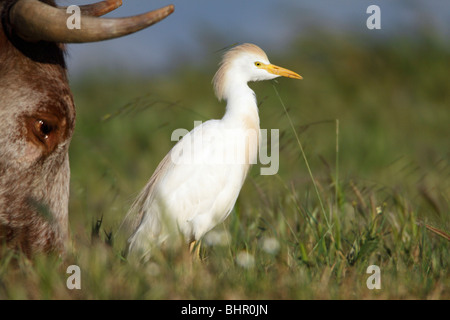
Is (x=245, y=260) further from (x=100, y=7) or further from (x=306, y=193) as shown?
(x=100, y=7)

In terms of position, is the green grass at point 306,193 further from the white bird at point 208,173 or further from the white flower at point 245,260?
the white bird at point 208,173

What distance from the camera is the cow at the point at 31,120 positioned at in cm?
429

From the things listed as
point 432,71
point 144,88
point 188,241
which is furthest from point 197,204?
point 144,88

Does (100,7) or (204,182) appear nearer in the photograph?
(100,7)

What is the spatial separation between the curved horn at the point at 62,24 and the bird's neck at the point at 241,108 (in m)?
1.45

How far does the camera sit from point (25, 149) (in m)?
4.41

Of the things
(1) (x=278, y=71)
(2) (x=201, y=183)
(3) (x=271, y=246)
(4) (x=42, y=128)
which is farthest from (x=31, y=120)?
(1) (x=278, y=71)

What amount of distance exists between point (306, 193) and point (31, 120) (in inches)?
84.9

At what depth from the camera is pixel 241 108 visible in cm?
535

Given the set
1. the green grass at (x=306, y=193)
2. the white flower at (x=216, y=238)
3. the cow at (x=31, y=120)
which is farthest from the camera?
the white flower at (x=216, y=238)

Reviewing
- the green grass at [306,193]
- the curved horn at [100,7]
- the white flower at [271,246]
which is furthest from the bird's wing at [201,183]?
the curved horn at [100,7]

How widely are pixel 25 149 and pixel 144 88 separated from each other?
1015 centimetres

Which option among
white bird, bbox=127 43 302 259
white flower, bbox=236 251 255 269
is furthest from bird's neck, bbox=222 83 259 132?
white flower, bbox=236 251 255 269
